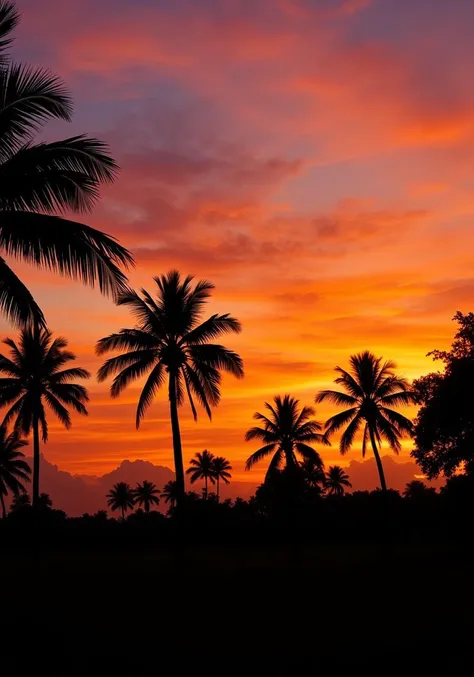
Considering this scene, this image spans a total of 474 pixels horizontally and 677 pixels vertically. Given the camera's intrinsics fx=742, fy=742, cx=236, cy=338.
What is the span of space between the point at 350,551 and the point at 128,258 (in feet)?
98.5

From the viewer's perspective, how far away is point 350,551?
3819 centimetres

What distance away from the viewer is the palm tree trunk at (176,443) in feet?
108

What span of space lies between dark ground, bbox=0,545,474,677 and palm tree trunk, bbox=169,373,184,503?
6.49m

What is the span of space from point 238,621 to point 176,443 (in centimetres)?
2038

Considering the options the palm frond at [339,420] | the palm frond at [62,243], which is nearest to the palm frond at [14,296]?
the palm frond at [62,243]

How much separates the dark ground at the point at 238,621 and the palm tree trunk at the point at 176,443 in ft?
21.3

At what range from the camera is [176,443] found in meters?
33.7

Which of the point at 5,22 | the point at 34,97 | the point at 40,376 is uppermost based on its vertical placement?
the point at 40,376

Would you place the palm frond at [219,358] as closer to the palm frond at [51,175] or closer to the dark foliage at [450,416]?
the dark foliage at [450,416]

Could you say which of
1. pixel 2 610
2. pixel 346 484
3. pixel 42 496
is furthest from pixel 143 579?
pixel 346 484

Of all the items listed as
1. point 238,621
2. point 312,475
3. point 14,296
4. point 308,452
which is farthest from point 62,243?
point 312,475

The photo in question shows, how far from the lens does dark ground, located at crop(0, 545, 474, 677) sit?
31.2ft

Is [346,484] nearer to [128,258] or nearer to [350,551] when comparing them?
[350,551]

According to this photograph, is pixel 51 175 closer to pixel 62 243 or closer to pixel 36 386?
pixel 62 243
